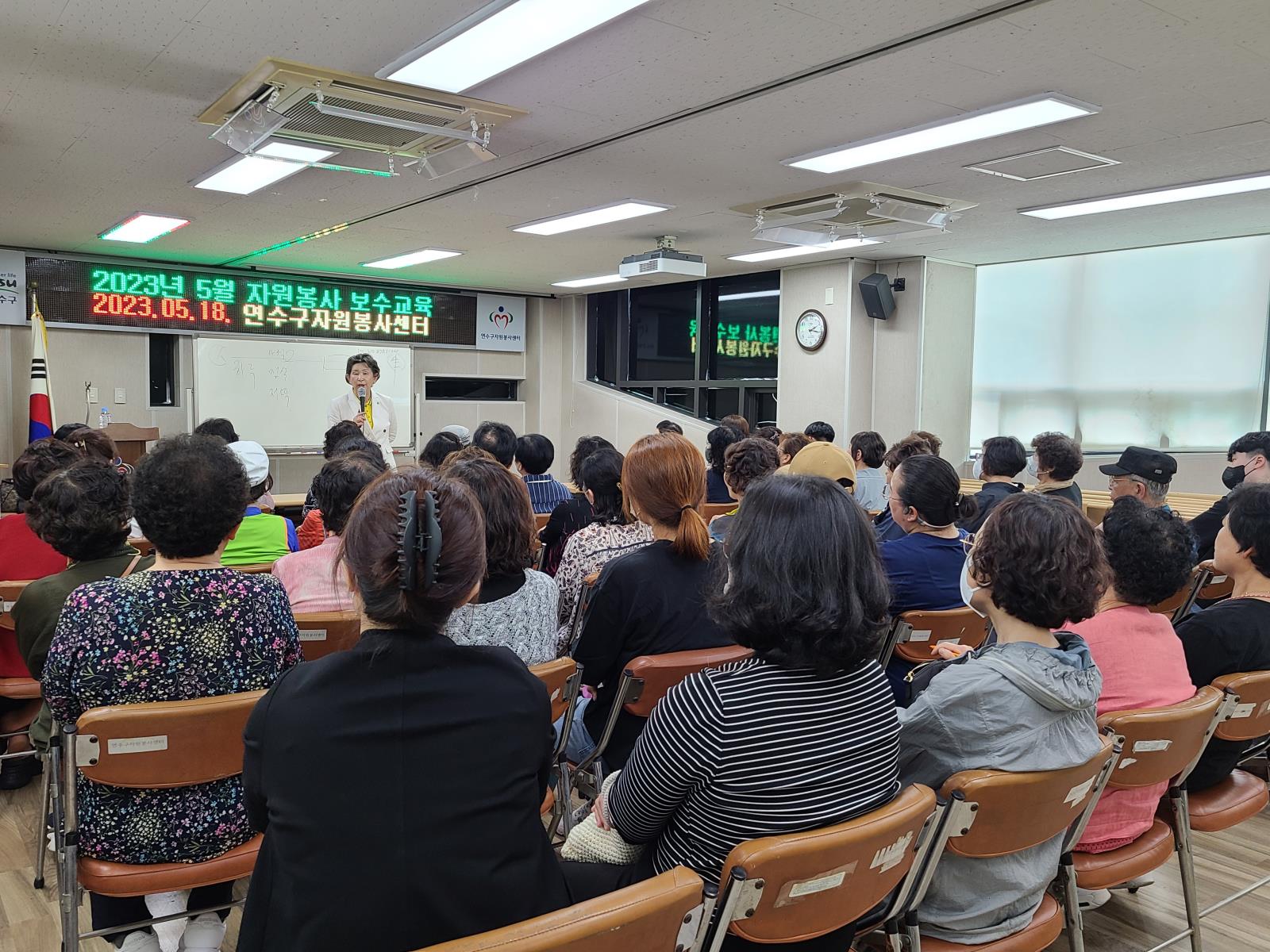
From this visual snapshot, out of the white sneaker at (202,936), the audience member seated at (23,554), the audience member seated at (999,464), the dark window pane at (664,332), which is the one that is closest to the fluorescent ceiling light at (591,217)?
the audience member seated at (999,464)

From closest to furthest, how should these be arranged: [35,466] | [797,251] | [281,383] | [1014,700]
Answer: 1. [1014,700]
2. [35,466]
3. [797,251]
4. [281,383]

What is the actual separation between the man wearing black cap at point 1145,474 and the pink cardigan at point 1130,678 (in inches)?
94.9

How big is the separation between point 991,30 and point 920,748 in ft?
8.02

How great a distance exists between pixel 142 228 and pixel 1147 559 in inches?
278

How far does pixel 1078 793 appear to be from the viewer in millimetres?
1558

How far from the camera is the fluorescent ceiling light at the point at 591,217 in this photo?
5.70 metres

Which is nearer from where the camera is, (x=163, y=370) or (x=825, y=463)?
(x=825, y=463)

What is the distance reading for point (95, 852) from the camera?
1.69 metres

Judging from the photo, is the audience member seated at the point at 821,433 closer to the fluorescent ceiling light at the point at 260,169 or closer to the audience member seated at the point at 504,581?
the fluorescent ceiling light at the point at 260,169

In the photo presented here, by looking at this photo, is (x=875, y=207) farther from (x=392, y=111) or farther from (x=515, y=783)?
(x=515, y=783)

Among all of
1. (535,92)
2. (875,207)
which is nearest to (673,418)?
(875,207)

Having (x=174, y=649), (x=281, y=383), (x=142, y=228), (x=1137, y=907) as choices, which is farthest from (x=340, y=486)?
(x=281, y=383)

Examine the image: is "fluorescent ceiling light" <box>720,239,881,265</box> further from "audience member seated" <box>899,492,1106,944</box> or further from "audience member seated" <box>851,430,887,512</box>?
"audience member seated" <box>899,492,1106,944</box>

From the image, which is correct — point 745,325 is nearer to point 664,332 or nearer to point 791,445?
point 664,332
